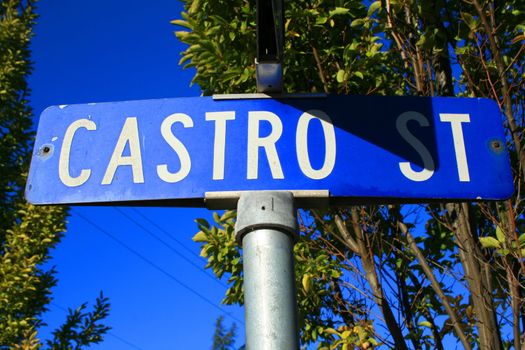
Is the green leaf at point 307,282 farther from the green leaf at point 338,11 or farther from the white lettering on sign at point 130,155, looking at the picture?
the white lettering on sign at point 130,155

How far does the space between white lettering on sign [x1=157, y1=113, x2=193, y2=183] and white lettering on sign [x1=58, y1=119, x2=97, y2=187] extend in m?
0.19

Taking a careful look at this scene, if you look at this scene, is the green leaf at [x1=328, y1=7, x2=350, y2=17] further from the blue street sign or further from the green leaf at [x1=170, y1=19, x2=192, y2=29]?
the blue street sign

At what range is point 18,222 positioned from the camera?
8070 mm

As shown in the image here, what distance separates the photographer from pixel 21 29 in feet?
30.9

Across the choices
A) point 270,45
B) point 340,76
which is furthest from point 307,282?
point 270,45

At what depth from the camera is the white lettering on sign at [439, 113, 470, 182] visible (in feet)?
4.89

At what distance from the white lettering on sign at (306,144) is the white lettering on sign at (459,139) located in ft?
1.06

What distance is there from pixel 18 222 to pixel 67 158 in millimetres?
7195

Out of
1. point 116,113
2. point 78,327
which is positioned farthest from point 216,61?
point 78,327

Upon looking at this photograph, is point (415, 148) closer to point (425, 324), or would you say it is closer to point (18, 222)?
point (425, 324)

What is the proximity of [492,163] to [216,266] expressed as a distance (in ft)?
9.91

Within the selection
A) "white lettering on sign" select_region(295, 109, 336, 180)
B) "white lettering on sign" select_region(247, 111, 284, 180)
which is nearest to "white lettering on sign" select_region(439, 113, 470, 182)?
"white lettering on sign" select_region(295, 109, 336, 180)

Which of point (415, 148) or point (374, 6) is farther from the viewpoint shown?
point (374, 6)

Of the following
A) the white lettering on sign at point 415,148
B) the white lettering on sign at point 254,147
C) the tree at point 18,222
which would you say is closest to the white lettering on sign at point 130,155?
the white lettering on sign at point 254,147
